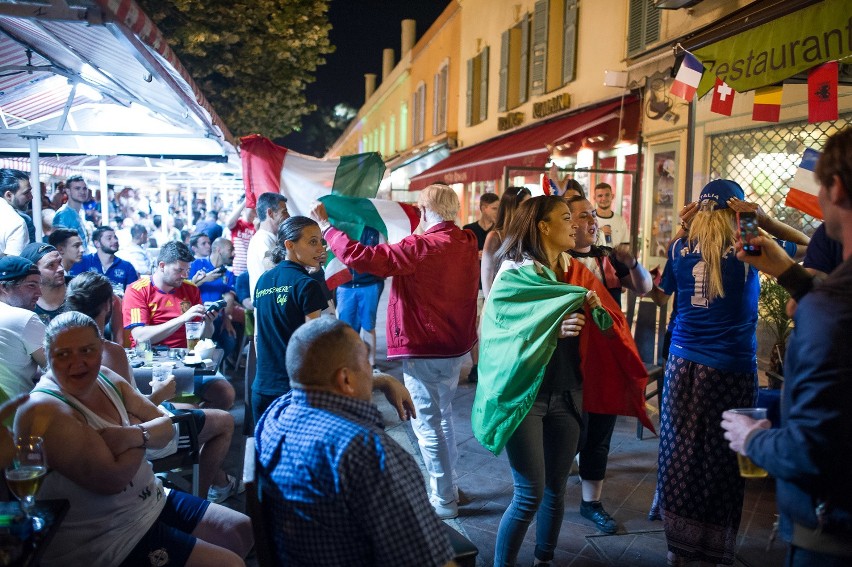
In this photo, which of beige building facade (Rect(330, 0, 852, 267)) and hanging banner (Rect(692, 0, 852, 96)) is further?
beige building facade (Rect(330, 0, 852, 267))

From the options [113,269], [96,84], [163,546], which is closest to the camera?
[163,546]

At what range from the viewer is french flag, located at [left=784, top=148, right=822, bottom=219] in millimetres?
4246

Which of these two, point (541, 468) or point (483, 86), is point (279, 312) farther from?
point (483, 86)

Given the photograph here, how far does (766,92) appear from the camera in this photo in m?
5.99

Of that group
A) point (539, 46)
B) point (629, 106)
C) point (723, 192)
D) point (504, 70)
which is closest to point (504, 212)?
point (723, 192)

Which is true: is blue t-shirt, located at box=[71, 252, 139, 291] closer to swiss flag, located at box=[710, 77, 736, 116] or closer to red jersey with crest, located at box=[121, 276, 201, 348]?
red jersey with crest, located at box=[121, 276, 201, 348]

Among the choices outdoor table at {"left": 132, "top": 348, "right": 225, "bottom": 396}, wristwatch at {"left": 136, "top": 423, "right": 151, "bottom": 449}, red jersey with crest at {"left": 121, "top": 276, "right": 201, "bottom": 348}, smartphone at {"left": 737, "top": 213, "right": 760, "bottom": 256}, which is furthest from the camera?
red jersey with crest at {"left": 121, "top": 276, "right": 201, "bottom": 348}

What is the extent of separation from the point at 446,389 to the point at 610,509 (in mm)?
1290

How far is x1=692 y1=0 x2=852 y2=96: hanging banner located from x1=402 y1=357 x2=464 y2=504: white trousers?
2.74 metres

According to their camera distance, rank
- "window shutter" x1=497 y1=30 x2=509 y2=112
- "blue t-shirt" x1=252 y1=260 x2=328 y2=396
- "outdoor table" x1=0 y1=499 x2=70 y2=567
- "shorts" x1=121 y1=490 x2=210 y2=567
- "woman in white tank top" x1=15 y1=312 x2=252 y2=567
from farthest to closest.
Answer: "window shutter" x1=497 y1=30 x2=509 y2=112, "blue t-shirt" x1=252 y1=260 x2=328 y2=396, "shorts" x1=121 y1=490 x2=210 y2=567, "woman in white tank top" x1=15 y1=312 x2=252 y2=567, "outdoor table" x1=0 y1=499 x2=70 y2=567

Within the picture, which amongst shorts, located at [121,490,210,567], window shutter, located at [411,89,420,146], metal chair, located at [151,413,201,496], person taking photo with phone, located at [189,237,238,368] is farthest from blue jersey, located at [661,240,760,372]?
window shutter, located at [411,89,420,146]

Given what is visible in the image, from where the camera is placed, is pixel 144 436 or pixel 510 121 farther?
pixel 510 121

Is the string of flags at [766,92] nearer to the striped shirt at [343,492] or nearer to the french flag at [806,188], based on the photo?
the french flag at [806,188]

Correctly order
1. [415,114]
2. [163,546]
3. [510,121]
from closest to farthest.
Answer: [163,546], [510,121], [415,114]
